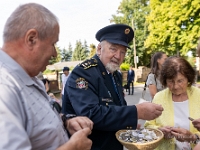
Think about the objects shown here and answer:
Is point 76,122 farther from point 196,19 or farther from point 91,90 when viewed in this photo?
point 196,19

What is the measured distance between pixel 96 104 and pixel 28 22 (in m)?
0.86

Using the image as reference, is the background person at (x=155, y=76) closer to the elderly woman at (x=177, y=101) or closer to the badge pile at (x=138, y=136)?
the elderly woman at (x=177, y=101)

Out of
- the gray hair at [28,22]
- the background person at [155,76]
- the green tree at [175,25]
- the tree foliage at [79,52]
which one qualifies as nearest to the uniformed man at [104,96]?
the gray hair at [28,22]

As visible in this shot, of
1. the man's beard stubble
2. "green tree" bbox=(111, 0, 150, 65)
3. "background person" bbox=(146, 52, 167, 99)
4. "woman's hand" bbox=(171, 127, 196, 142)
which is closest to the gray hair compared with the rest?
the man's beard stubble

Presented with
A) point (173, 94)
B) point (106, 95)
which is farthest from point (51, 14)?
point (173, 94)

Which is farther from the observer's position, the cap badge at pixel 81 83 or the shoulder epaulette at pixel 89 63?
the shoulder epaulette at pixel 89 63

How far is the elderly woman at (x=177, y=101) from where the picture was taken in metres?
2.11

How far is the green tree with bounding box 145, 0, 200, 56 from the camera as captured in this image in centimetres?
1853

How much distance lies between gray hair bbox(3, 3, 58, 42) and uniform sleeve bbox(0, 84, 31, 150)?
29 cm

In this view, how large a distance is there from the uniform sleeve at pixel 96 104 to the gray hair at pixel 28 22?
27.4 inches

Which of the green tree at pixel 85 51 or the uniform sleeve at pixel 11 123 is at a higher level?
the uniform sleeve at pixel 11 123

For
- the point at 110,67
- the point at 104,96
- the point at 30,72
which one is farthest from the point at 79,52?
the point at 30,72

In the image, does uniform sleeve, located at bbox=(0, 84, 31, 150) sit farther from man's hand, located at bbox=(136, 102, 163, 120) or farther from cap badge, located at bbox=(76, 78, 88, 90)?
man's hand, located at bbox=(136, 102, 163, 120)

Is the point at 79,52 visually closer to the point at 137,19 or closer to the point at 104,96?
the point at 137,19
